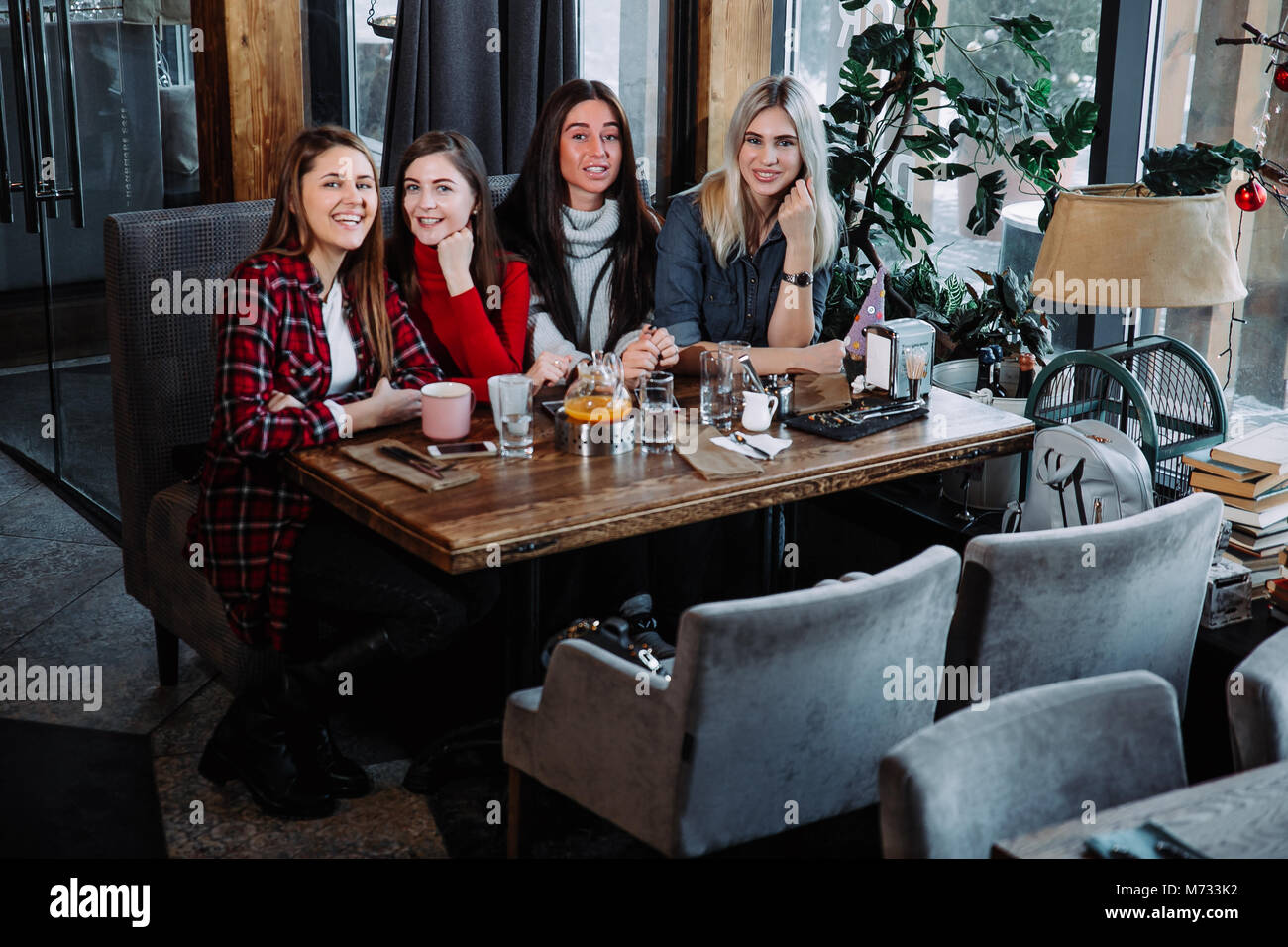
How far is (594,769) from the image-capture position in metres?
2.16

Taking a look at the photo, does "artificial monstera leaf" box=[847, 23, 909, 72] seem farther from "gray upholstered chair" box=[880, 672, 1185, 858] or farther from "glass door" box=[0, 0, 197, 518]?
"gray upholstered chair" box=[880, 672, 1185, 858]

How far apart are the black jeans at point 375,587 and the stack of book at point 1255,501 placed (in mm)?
1568

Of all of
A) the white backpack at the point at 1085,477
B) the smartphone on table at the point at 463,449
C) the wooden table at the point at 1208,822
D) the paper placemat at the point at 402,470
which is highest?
the smartphone on table at the point at 463,449

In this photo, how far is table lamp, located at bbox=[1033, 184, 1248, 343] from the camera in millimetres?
2822

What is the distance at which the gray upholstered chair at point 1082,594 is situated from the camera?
224 cm

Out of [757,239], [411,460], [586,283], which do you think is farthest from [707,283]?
[411,460]

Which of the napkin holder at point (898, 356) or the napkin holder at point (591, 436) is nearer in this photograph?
the napkin holder at point (591, 436)

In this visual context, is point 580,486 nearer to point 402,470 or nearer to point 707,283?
point 402,470

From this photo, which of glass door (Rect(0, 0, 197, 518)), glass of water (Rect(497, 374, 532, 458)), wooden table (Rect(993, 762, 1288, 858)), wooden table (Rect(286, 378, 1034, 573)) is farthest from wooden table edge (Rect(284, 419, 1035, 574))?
glass door (Rect(0, 0, 197, 518))

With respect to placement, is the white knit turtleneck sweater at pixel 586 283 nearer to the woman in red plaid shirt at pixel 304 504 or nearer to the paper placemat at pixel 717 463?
the woman in red plaid shirt at pixel 304 504

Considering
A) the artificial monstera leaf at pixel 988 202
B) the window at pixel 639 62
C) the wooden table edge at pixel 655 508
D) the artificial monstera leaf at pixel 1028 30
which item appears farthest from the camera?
the window at pixel 639 62

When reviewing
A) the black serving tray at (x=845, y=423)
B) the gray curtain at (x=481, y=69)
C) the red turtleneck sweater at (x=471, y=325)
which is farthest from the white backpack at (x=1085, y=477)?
the gray curtain at (x=481, y=69)
